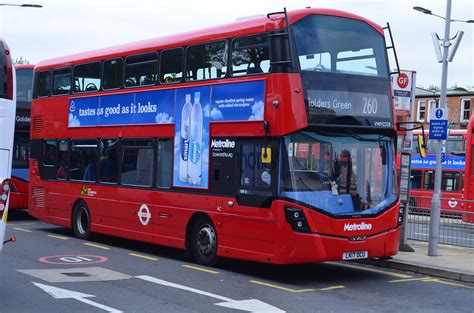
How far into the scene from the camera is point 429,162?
31.0 metres

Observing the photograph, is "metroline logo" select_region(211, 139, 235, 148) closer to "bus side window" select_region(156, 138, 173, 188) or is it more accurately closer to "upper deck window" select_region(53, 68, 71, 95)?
"bus side window" select_region(156, 138, 173, 188)

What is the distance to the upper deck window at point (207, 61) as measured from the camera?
11789 mm

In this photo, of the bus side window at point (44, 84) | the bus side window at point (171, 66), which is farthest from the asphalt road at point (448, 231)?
the bus side window at point (44, 84)

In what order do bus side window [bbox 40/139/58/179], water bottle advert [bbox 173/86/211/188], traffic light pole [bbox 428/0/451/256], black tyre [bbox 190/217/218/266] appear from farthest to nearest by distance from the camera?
bus side window [bbox 40/139/58/179] → traffic light pole [bbox 428/0/451/256] → water bottle advert [bbox 173/86/211/188] → black tyre [bbox 190/217/218/266]

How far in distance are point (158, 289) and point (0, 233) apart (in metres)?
2.52

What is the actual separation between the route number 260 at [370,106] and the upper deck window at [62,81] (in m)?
8.07

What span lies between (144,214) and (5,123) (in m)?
5.40

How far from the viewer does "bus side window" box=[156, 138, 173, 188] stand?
12901 mm

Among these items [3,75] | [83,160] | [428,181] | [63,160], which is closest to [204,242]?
[83,160]

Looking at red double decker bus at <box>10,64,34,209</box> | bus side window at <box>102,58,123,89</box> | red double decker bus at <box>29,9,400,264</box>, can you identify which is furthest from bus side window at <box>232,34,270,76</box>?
red double decker bus at <box>10,64,34,209</box>

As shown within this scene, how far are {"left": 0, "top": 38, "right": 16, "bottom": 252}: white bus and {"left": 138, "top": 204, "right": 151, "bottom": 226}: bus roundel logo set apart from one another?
16.4ft

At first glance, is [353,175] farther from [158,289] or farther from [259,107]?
[158,289]

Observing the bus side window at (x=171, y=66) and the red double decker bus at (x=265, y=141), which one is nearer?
the red double decker bus at (x=265, y=141)

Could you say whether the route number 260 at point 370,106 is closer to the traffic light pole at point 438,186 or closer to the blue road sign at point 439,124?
the blue road sign at point 439,124
